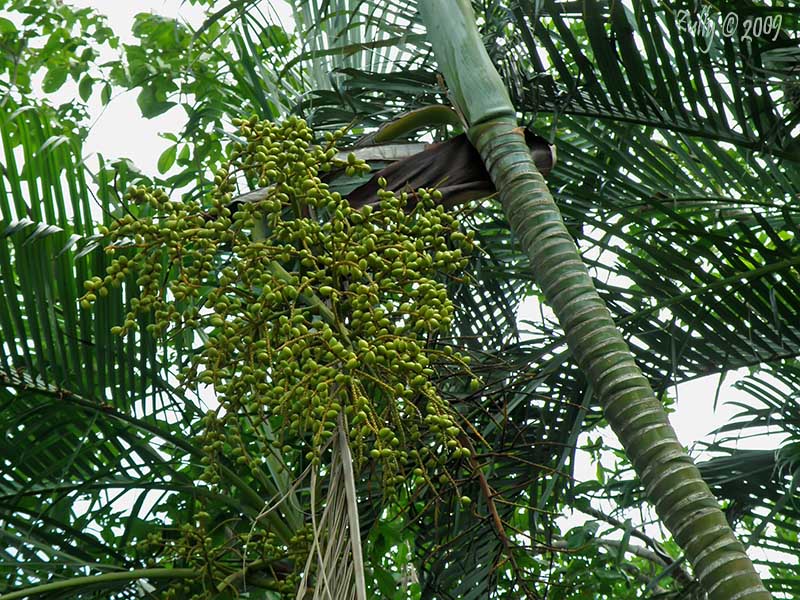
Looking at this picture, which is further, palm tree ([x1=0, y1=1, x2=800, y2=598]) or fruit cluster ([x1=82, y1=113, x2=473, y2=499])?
palm tree ([x1=0, y1=1, x2=800, y2=598])

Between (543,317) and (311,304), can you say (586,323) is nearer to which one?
(311,304)

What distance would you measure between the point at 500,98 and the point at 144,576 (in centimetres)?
119

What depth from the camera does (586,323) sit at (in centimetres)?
138

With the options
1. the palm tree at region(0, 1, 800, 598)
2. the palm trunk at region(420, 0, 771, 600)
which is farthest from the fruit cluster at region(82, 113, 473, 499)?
the palm tree at region(0, 1, 800, 598)

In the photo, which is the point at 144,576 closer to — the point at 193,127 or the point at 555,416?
the point at 555,416

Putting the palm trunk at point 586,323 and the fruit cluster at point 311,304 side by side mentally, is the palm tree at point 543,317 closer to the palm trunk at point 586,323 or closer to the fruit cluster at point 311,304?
the palm trunk at point 586,323

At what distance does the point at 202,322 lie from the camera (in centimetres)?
139

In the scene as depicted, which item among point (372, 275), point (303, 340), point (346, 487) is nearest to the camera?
point (346, 487)

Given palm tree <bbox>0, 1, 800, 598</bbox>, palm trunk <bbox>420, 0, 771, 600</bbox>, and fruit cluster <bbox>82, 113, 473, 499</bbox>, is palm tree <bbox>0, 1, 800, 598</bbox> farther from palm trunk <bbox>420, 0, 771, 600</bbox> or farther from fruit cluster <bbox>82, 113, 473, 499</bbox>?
fruit cluster <bbox>82, 113, 473, 499</bbox>

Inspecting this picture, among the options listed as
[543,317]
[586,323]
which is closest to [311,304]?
[586,323]

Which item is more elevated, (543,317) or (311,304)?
(543,317)

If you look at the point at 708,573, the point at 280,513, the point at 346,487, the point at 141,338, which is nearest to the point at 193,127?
the point at 141,338

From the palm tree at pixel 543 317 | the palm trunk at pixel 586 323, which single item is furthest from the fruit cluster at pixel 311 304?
the palm tree at pixel 543 317

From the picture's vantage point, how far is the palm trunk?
1136mm
